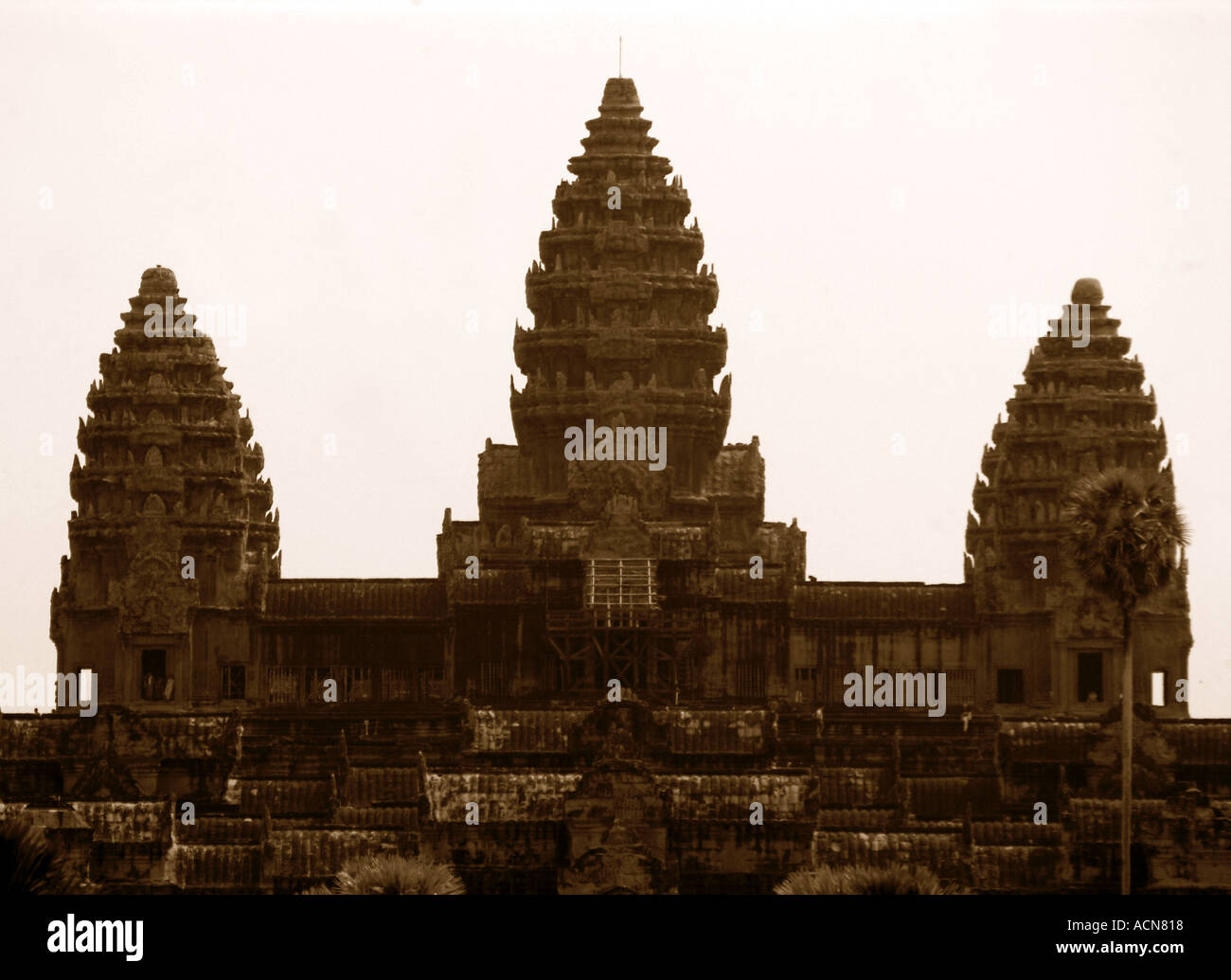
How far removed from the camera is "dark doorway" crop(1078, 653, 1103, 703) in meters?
165

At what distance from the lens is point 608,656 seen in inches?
6112

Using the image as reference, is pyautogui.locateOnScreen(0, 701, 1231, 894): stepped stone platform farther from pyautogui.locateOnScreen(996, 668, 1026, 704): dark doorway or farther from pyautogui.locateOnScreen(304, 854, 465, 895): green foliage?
pyautogui.locateOnScreen(304, 854, 465, 895): green foliage

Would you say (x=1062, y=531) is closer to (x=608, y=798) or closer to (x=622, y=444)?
(x=622, y=444)

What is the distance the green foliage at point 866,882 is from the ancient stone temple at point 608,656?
653 inches

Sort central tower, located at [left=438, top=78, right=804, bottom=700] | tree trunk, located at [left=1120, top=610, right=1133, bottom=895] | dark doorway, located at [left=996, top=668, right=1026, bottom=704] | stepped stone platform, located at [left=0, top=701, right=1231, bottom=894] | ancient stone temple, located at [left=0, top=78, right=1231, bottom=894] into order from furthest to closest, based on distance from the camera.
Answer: dark doorway, located at [left=996, top=668, right=1026, bottom=704]
central tower, located at [left=438, top=78, right=804, bottom=700]
ancient stone temple, located at [left=0, top=78, right=1231, bottom=894]
stepped stone platform, located at [left=0, top=701, right=1231, bottom=894]
tree trunk, located at [left=1120, top=610, right=1133, bottom=895]

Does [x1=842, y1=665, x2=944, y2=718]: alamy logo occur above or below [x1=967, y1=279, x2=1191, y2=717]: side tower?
below

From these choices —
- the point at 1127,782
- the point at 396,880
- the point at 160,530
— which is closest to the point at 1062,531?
the point at 160,530

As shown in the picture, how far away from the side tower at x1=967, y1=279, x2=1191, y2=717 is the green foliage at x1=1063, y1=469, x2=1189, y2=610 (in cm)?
3632

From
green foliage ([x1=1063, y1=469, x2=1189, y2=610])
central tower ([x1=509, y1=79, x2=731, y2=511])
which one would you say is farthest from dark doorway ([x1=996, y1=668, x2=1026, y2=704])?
green foliage ([x1=1063, y1=469, x2=1189, y2=610])
